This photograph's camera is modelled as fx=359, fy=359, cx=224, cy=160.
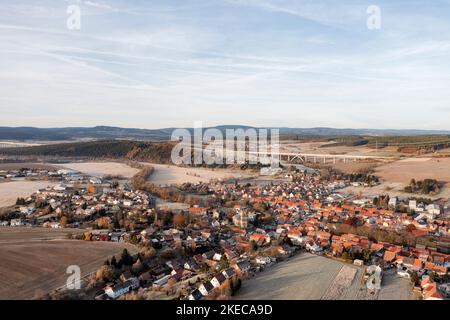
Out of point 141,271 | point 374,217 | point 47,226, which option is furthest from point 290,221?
point 47,226

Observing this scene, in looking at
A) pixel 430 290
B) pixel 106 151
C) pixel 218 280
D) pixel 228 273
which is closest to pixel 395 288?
pixel 430 290

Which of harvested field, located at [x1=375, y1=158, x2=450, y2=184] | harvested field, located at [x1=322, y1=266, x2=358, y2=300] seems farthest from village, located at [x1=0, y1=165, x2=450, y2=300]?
harvested field, located at [x1=375, y1=158, x2=450, y2=184]

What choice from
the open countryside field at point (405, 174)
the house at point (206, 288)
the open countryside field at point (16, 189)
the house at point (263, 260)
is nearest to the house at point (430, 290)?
the house at point (263, 260)

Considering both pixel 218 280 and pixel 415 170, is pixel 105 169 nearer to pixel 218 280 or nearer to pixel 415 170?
pixel 415 170

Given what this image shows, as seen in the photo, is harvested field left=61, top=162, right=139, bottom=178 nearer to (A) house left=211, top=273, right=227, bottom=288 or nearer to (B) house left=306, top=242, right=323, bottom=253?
(B) house left=306, top=242, right=323, bottom=253

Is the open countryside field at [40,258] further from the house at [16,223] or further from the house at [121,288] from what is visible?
the house at [121,288]

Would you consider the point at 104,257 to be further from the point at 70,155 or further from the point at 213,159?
the point at 70,155
